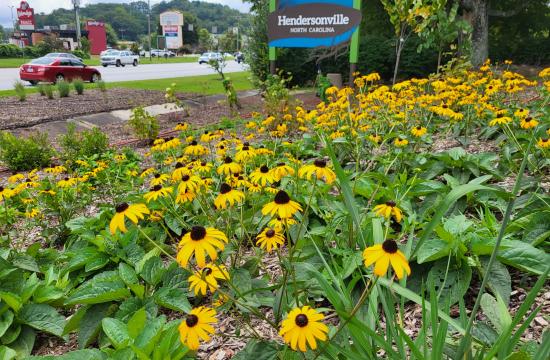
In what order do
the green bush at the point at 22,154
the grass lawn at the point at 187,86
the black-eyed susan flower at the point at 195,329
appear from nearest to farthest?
1. the black-eyed susan flower at the point at 195,329
2. the green bush at the point at 22,154
3. the grass lawn at the point at 187,86

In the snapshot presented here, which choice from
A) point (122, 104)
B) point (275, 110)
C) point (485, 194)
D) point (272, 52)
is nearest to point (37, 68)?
point (122, 104)

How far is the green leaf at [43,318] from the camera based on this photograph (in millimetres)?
2207

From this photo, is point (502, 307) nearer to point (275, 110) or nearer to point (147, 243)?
point (147, 243)

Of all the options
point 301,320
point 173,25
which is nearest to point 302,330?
point 301,320

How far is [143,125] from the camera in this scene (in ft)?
22.1

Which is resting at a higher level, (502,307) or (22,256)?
(502,307)

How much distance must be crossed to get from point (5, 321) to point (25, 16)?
8136cm

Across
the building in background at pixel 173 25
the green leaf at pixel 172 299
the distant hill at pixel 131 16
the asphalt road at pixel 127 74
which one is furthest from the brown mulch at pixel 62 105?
the distant hill at pixel 131 16

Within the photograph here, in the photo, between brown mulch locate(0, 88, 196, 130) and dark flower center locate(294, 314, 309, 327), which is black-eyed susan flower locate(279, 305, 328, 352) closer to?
dark flower center locate(294, 314, 309, 327)

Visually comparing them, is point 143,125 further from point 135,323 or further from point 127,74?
point 127,74

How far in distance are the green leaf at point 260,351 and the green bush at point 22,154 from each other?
5.31 m

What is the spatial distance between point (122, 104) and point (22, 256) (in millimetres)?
9234

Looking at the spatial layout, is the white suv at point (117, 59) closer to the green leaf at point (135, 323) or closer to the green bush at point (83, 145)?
the green bush at point (83, 145)

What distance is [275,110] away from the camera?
701 cm
